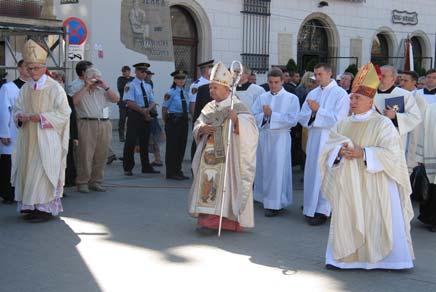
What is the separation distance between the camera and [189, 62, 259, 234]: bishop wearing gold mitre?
273 inches

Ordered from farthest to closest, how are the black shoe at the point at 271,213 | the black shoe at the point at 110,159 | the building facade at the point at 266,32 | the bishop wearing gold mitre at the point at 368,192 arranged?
the building facade at the point at 266,32 → the black shoe at the point at 110,159 → the black shoe at the point at 271,213 → the bishop wearing gold mitre at the point at 368,192

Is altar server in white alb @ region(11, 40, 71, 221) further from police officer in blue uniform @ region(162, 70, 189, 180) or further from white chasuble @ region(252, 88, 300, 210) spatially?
police officer in blue uniform @ region(162, 70, 189, 180)

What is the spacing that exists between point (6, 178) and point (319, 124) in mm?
4130

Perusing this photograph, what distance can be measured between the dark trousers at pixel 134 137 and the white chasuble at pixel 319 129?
3.94m

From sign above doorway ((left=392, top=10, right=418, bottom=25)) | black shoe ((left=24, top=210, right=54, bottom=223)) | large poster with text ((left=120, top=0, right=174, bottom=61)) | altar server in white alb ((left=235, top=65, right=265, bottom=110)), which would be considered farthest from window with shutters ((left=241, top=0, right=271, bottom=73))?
black shoe ((left=24, top=210, right=54, bottom=223))

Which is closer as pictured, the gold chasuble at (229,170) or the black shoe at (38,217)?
the gold chasuble at (229,170)

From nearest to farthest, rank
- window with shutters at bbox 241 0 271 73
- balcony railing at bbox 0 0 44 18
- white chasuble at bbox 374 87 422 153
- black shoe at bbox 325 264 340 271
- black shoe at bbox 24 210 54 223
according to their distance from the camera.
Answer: black shoe at bbox 325 264 340 271, white chasuble at bbox 374 87 422 153, black shoe at bbox 24 210 54 223, balcony railing at bbox 0 0 44 18, window with shutters at bbox 241 0 271 73

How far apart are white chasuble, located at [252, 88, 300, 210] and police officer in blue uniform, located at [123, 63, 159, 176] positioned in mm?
3112

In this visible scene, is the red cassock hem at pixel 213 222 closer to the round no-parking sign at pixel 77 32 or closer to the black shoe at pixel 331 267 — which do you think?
the black shoe at pixel 331 267

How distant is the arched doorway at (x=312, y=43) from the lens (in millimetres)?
24125

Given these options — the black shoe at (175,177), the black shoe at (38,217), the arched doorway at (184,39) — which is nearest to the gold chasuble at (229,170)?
the black shoe at (38,217)

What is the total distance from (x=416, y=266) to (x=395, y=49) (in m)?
22.5

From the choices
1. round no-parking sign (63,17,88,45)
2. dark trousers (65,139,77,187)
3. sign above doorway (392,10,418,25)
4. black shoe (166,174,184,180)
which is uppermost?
sign above doorway (392,10,418,25)

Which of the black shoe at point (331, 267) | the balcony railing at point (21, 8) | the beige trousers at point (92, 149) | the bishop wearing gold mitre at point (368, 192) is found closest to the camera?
the bishop wearing gold mitre at point (368, 192)
